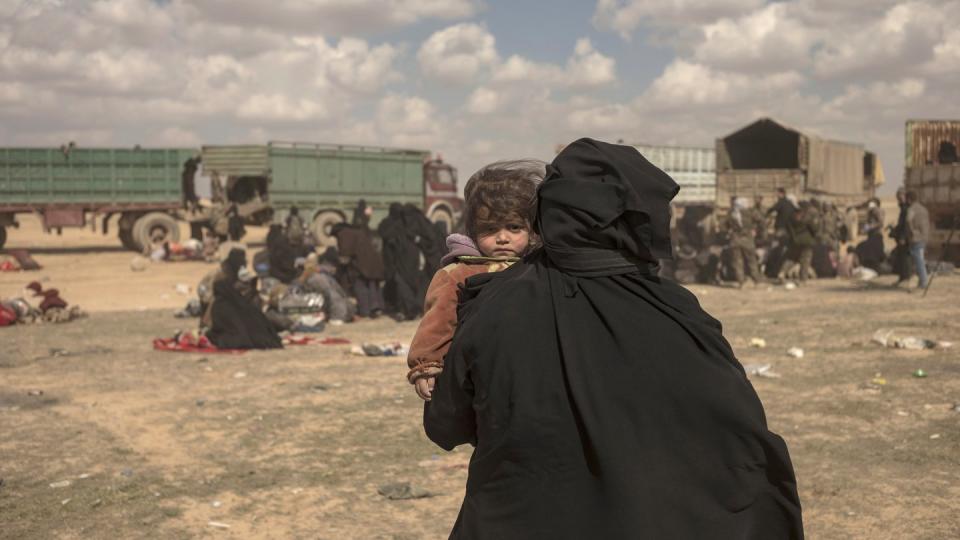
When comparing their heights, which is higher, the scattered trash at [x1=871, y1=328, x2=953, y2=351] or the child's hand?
the child's hand

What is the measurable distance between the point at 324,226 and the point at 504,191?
22703mm

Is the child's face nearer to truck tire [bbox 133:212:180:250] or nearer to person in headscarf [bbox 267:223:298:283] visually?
person in headscarf [bbox 267:223:298:283]

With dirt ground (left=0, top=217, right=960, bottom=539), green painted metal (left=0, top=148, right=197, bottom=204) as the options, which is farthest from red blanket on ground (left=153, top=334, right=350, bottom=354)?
green painted metal (left=0, top=148, right=197, bottom=204)

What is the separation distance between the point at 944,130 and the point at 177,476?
21754mm

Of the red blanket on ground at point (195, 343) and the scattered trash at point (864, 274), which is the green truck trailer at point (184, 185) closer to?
the scattered trash at point (864, 274)

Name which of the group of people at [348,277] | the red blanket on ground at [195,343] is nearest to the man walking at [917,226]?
the group of people at [348,277]

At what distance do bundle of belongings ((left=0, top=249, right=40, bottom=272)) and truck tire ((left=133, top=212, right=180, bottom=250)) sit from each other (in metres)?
3.77

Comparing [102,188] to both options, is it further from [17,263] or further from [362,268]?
[362,268]

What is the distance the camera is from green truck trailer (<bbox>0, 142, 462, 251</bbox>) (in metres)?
23.1

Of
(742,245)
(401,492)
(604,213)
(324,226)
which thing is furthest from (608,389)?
(324,226)

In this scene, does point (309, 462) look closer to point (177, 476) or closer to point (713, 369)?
point (177, 476)

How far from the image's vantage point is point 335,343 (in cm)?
1091

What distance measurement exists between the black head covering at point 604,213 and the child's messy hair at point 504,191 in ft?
1.30

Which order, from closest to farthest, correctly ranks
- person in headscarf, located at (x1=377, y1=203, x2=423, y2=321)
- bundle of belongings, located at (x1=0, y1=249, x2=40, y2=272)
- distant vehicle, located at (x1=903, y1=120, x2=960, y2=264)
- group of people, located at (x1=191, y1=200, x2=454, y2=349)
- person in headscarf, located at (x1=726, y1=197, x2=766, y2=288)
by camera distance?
group of people, located at (x1=191, y1=200, x2=454, y2=349) < person in headscarf, located at (x1=377, y1=203, x2=423, y2=321) < person in headscarf, located at (x1=726, y1=197, x2=766, y2=288) < distant vehicle, located at (x1=903, y1=120, x2=960, y2=264) < bundle of belongings, located at (x1=0, y1=249, x2=40, y2=272)
